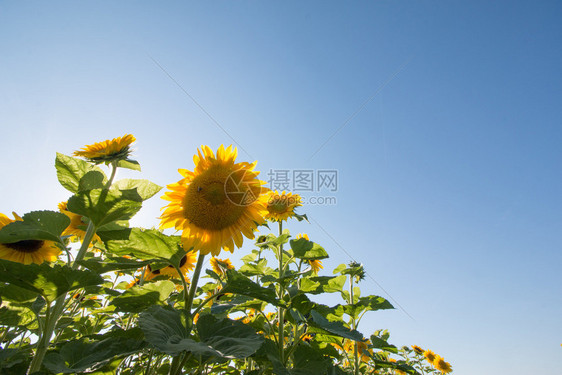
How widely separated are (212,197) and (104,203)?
65cm

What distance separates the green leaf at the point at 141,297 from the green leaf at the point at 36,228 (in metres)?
0.47

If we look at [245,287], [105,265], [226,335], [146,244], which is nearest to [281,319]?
[245,287]

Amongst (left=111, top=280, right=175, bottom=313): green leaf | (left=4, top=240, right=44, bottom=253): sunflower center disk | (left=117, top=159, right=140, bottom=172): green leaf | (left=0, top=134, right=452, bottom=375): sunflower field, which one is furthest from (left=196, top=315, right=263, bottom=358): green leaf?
(left=4, top=240, right=44, bottom=253): sunflower center disk

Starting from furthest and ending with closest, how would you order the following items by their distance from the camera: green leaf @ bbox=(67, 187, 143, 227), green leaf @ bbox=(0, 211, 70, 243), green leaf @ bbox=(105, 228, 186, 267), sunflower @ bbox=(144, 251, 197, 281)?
sunflower @ bbox=(144, 251, 197, 281) < green leaf @ bbox=(105, 228, 186, 267) < green leaf @ bbox=(67, 187, 143, 227) < green leaf @ bbox=(0, 211, 70, 243)

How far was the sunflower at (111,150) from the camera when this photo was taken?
216cm

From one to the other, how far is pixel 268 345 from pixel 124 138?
1697mm

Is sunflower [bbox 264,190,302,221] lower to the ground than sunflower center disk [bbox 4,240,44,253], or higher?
higher

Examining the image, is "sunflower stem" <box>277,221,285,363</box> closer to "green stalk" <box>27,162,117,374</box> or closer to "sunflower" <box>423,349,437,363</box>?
"green stalk" <box>27,162,117,374</box>

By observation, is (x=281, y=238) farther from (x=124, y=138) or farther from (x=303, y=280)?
(x=124, y=138)

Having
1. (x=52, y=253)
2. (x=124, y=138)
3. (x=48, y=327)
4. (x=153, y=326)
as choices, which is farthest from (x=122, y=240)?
(x=52, y=253)

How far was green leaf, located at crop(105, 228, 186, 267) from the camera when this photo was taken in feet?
5.63

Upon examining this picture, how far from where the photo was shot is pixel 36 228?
1.54 metres

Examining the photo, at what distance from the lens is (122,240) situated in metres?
1.75

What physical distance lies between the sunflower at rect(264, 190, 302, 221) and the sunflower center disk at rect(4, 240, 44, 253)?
→ 217cm
